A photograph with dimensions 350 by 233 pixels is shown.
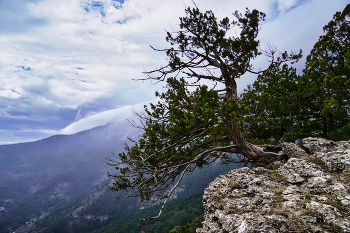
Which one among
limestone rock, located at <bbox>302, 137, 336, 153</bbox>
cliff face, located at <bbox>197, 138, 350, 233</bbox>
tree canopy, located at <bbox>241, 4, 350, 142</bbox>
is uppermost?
tree canopy, located at <bbox>241, 4, 350, 142</bbox>

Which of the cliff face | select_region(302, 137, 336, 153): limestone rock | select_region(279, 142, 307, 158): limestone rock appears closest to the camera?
the cliff face

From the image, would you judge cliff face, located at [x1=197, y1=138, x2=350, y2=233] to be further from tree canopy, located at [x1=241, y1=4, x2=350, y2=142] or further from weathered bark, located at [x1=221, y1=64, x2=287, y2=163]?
tree canopy, located at [x1=241, y1=4, x2=350, y2=142]

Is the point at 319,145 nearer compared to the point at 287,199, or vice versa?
the point at 287,199

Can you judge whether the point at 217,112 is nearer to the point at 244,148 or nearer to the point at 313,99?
the point at 244,148

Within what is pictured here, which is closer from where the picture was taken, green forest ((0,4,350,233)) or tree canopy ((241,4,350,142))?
green forest ((0,4,350,233))

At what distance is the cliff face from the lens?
3217mm

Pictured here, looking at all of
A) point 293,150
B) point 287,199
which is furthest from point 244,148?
point 287,199

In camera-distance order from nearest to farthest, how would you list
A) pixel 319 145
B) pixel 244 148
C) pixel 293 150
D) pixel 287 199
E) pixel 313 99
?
pixel 287 199 → pixel 319 145 → pixel 293 150 → pixel 244 148 → pixel 313 99

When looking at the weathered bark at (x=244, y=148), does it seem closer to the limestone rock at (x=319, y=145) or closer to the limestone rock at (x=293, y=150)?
the limestone rock at (x=293, y=150)

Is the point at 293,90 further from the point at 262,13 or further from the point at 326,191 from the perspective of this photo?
the point at 326,191

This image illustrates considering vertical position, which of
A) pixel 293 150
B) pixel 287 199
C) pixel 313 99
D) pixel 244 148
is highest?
pixel 313 99

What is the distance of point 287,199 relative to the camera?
4062 mm

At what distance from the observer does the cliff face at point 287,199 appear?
10.6 feet

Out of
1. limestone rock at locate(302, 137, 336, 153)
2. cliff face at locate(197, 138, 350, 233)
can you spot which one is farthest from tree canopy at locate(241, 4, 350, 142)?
cliff face at locate(197, 138, 350, 233)
